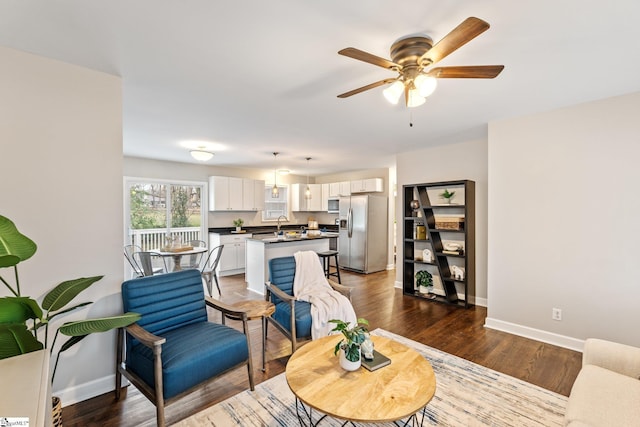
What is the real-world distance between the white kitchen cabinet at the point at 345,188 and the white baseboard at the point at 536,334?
4.38 meters

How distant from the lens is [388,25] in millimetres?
1685

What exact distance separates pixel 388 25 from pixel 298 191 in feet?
21.0

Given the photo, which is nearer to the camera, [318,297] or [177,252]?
[318,297]

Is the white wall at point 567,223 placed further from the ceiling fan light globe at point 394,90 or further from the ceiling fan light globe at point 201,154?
the ceiling fan light globe at point 201,154

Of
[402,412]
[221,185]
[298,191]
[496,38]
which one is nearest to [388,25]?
[496,38]

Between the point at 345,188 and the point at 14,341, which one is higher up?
the point at 345,188

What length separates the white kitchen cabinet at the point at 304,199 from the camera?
26.3 feet

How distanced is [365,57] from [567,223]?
2.93 metres

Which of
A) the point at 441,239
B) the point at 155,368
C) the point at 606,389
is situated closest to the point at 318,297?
the point at 155,368

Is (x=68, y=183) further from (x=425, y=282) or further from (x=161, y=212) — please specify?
(x=425, y=282)

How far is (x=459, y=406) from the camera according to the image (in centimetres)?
205

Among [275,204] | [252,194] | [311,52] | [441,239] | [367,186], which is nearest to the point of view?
[311,52]

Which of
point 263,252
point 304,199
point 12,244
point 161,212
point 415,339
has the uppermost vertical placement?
point 304,199

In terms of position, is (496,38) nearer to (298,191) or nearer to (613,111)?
(613,111)
